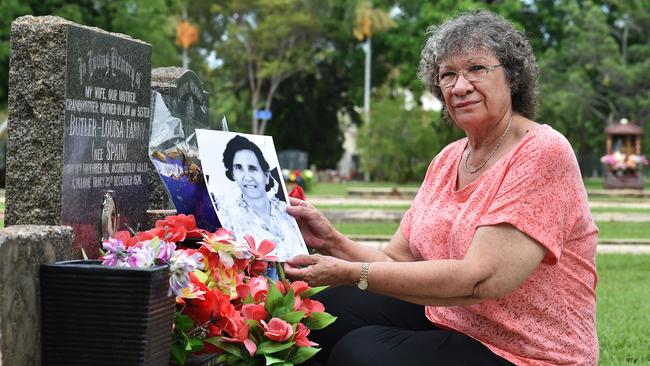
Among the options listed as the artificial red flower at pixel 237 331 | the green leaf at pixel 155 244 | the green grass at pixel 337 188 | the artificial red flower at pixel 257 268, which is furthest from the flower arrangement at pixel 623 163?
the green leaf at pixel 155 244

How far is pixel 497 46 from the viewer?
3.11m

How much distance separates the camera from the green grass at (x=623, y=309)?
4.98 m

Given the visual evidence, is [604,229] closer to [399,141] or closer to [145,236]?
[145,236]

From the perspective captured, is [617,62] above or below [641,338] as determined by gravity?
above

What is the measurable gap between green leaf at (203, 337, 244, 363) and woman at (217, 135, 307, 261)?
0.36m

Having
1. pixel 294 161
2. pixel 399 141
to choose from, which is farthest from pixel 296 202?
pixel 294 161

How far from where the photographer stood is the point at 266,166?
3.51 meters

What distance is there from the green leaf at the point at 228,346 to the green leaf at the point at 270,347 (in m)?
0.06

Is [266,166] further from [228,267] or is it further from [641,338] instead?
[641,338]

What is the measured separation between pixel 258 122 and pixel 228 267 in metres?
42.8

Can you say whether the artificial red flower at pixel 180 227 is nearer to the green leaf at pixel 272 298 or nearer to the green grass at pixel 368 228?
the green leaf at pixel 272 298

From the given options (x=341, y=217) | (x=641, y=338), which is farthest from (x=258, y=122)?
(x=641, y=338)

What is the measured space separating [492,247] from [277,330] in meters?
0.68

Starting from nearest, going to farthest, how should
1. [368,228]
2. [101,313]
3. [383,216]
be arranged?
[101,313] < [368,228] < [383,216]
